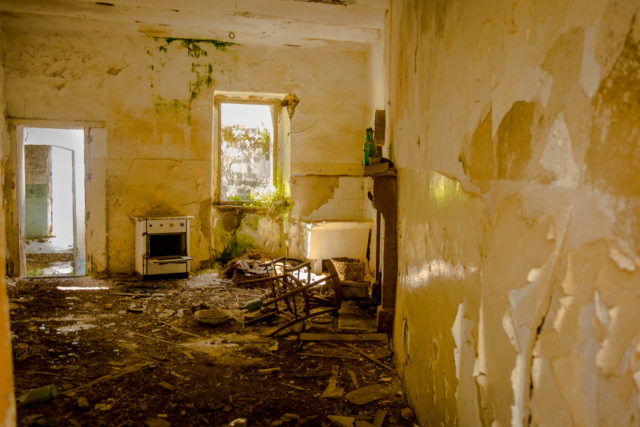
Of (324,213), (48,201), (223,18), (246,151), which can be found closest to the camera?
(223,18)

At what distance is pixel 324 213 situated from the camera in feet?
24.8

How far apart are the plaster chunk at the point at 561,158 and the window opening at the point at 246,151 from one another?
265 inches

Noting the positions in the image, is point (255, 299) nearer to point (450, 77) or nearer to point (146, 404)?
point (146, 404)

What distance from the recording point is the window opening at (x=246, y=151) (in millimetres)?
7754

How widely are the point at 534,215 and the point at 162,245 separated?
20.7 feet

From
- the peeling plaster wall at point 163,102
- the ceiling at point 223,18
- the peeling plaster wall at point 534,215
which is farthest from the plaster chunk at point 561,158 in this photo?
the peeling plaster wall at point 163,102

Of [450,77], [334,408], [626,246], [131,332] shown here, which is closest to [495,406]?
[626,246]

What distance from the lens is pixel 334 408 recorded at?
9.74 ft

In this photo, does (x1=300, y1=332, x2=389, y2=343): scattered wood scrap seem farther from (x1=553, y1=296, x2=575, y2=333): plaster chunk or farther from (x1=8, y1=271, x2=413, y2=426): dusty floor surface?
(x1=553, y1=296, x2=575, y2=333): plaster chunk

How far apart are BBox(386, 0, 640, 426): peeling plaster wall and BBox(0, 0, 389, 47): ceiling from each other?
3.61 metres

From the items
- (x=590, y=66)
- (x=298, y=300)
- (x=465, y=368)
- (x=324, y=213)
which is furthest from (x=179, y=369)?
(x=324, y=213)

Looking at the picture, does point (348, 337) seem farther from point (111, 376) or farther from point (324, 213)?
point (324, 213)

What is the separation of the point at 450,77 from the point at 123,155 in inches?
240

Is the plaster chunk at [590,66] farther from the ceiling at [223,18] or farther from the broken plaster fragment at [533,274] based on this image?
the ceiling at [223,18]
